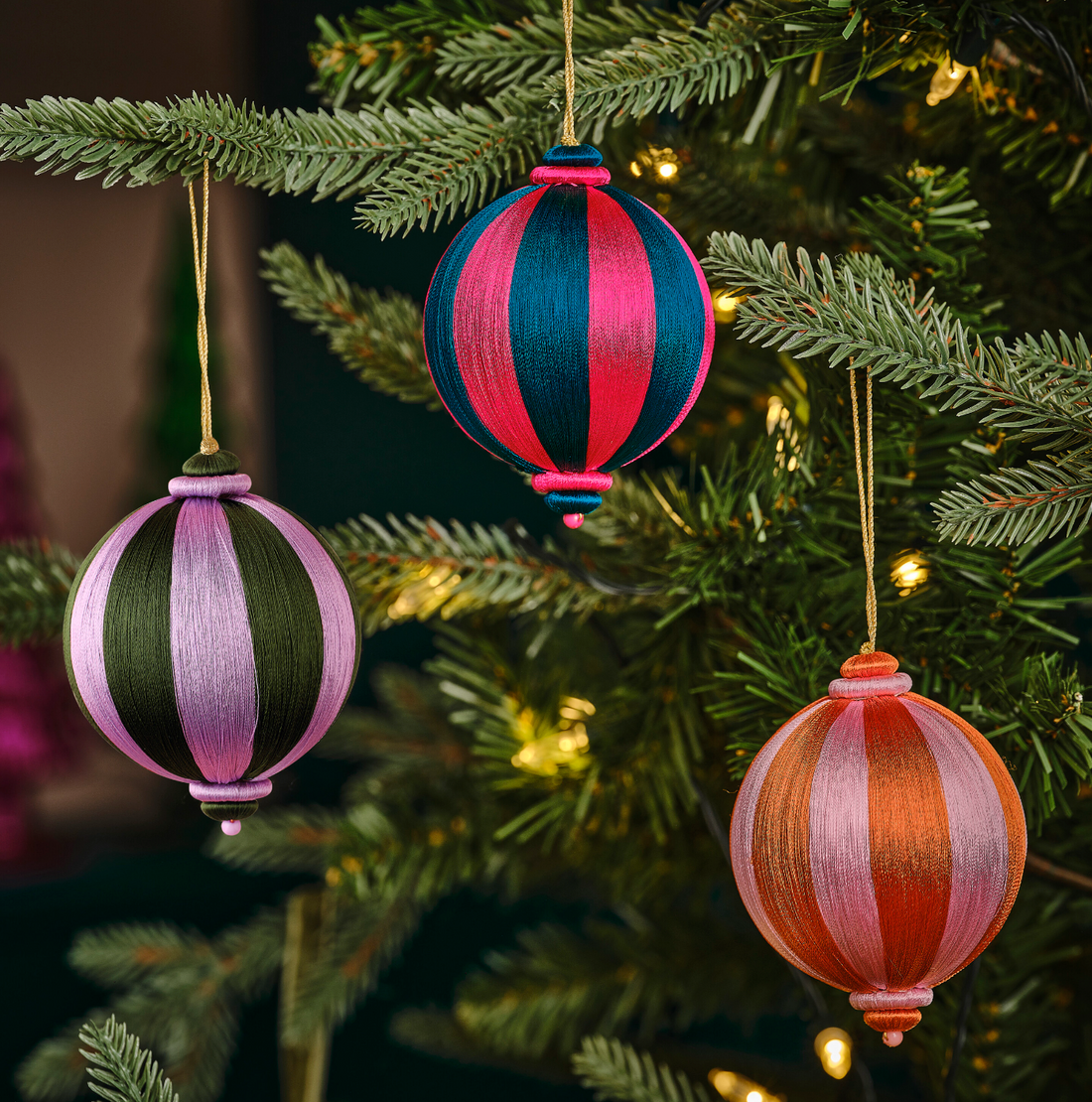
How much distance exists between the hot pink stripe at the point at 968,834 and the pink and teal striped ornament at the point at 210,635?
8.5 inches

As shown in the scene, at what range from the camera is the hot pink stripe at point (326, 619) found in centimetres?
43

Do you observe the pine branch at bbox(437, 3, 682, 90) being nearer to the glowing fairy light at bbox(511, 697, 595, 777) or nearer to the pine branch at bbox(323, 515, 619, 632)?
the pine branch at bbox(323, 515, 619, 632)

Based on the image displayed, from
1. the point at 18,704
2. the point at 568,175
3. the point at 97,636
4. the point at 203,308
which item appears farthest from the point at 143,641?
the point at 18,704

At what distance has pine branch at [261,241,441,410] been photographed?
568mm

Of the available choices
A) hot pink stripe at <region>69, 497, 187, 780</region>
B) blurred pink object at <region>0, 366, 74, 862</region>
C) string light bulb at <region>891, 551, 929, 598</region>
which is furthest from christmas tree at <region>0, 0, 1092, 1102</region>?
blurred pink object at <region>0, 366, 74, 862</region>

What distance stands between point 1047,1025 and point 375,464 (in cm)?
109

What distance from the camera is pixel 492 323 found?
1.28 feet

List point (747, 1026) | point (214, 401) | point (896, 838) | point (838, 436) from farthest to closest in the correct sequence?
point (214, 401) → point (747, 1026) → point (838, 436) → point (896, 838)

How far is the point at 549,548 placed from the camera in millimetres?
548

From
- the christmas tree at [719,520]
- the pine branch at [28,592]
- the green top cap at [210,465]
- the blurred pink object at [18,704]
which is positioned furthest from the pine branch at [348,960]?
the blurred pink object at [18,704]

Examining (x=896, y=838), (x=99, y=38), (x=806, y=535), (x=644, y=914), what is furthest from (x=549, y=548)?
(x=99, y=38)

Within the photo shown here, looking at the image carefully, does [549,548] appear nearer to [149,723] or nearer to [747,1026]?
[149,723]

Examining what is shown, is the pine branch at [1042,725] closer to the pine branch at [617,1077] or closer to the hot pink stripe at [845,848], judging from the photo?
the hot pink stripe at [845,848]

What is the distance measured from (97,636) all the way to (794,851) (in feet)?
0.82
